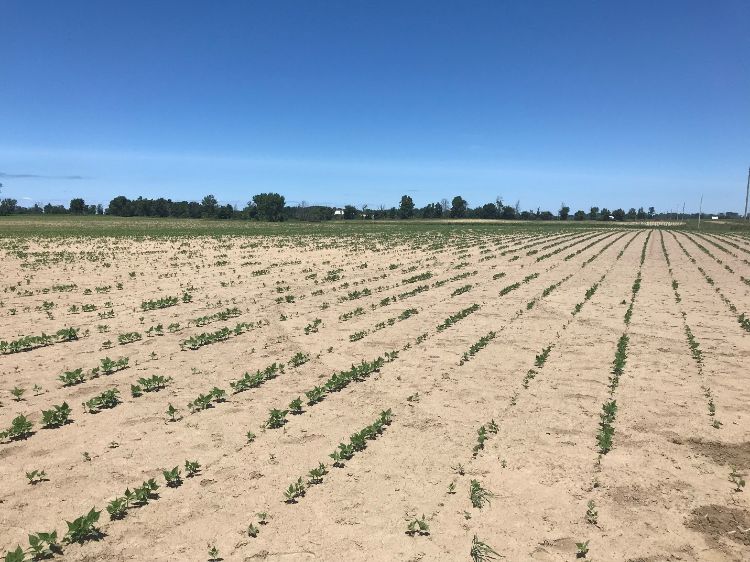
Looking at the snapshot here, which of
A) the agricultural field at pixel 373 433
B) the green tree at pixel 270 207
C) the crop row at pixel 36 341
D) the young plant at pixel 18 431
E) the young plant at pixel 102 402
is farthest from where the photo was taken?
the green tree at pixel 270 207

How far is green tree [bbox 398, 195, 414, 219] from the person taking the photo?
197 m

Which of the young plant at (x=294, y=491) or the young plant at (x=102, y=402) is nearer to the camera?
the young plant at (x=294, y=491)

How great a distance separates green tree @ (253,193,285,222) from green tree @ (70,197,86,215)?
7351 cm

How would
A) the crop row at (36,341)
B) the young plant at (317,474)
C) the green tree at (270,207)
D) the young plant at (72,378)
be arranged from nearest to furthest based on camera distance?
the young plant at (317,474) < the young plant at (72,378) < the crop row at (36,341) < the green tree at (270,207)

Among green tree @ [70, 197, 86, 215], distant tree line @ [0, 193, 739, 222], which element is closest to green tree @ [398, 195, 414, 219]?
distant tree line @ [0, 193, 739, 222]

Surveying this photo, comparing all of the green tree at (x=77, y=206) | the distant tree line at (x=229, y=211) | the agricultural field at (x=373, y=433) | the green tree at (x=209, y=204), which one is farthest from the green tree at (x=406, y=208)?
the agricultural field at (x=373, y=433)

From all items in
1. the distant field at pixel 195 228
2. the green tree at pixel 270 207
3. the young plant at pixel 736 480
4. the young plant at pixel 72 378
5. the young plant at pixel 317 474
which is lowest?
the young plant at pixel 736 480

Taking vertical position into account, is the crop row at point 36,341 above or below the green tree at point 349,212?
below

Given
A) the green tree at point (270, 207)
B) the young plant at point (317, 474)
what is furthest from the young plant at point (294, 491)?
the green tree at point (270, 207)

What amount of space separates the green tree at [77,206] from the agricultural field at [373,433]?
19430 cm

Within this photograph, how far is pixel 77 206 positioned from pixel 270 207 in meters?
81.1

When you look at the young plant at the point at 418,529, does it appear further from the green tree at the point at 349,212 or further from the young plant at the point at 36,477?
the green tree at the point at 349,212

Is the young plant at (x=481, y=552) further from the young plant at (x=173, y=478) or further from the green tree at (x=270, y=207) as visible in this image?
the green tree at (x=270, y=207)

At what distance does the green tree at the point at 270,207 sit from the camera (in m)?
157
